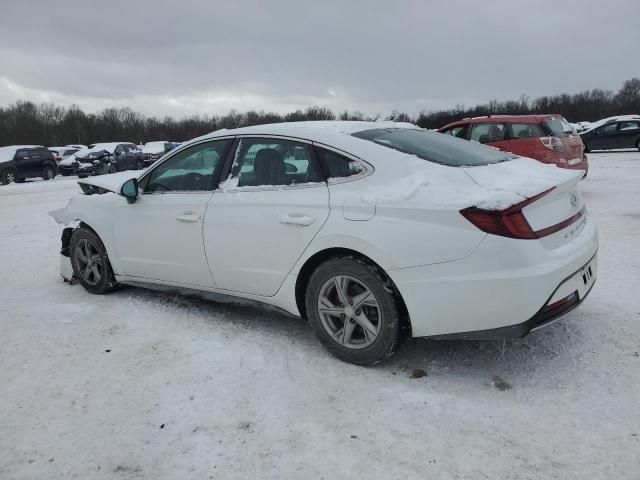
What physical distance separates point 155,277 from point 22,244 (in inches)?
184

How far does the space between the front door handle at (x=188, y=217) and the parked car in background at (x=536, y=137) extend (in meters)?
7.51

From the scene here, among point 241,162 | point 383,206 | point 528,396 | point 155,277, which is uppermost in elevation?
point 241,162

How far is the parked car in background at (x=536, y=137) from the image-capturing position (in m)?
9.51

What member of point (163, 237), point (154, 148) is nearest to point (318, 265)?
point (163, 237)

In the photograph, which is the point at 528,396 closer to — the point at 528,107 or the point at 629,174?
the point at 629,174

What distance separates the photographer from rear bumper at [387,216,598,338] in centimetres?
271

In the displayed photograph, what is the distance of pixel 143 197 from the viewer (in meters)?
4.42

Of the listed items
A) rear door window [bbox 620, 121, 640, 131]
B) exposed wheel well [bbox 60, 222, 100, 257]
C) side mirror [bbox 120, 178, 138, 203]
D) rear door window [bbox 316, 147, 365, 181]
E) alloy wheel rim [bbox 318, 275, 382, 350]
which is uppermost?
rear door window [bbox 620, 121, 640, 131]

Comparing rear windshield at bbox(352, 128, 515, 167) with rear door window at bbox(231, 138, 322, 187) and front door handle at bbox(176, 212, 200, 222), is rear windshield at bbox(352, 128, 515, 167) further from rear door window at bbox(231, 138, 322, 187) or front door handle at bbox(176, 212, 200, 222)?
front door handle at bbox(176, 212, 200, 222)

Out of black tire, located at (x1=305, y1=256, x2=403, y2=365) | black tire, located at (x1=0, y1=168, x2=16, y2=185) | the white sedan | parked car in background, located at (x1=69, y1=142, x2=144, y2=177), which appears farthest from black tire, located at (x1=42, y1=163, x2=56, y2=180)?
black tire, located at (x1=305, y1=256, x2=403, y2=365)

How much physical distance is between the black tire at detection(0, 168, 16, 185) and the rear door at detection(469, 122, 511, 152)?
2020 centimetres

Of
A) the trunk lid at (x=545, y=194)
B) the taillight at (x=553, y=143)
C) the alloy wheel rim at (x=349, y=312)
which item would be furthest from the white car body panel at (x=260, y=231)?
the taillight at (x=553, y=143)

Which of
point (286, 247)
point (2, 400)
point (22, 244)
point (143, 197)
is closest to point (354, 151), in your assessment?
point (286, 247)

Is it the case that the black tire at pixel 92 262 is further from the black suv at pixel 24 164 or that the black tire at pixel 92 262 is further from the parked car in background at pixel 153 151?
the parked car in background at pixel 153 151
